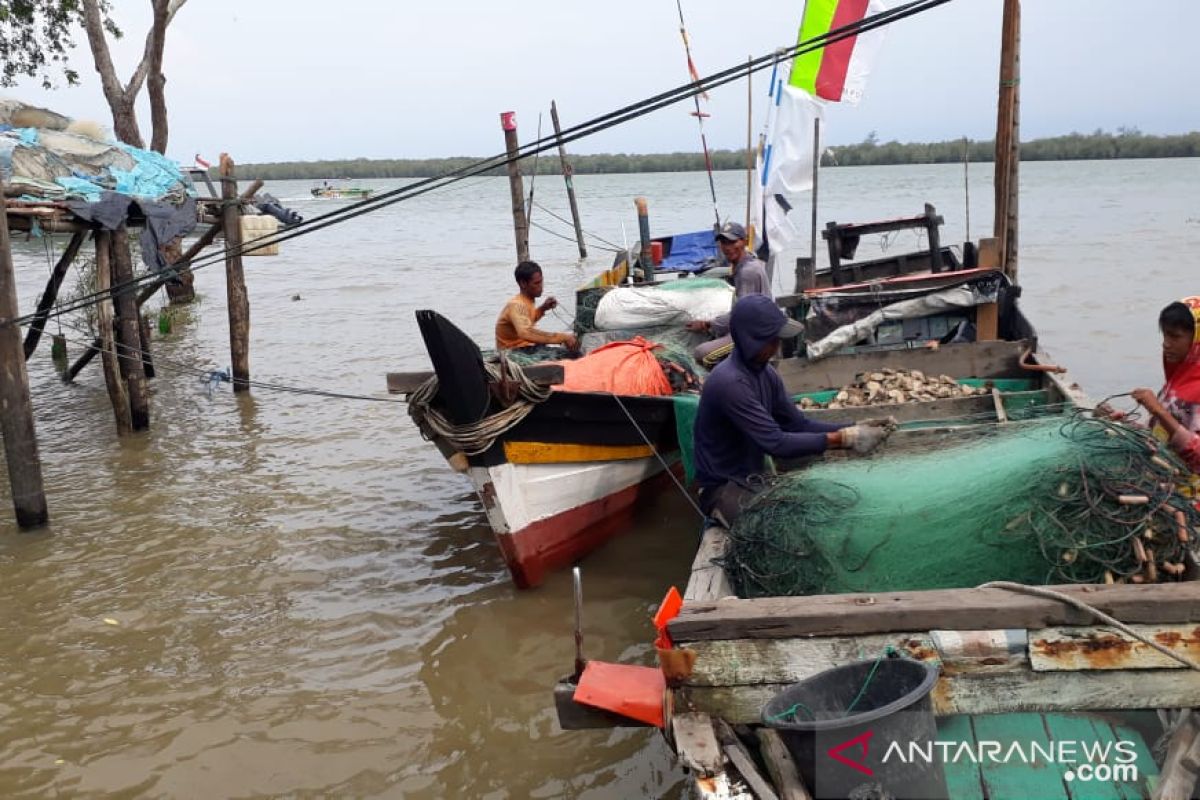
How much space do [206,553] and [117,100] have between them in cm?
1287

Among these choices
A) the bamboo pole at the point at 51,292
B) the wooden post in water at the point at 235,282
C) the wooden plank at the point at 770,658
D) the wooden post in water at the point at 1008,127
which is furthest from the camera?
the wooden post in water at the point at 235,282

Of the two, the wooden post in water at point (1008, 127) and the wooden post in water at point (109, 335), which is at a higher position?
the wooden post in water at point (1008, 127)

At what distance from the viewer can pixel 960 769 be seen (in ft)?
9.89

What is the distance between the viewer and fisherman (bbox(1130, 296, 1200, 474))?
4164 millimetres

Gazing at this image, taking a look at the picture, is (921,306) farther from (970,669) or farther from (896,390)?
(970,669)

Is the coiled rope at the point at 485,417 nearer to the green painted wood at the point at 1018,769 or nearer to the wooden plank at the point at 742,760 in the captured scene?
the wooden plank at the point at 742,760

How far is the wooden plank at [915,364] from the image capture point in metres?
6.49

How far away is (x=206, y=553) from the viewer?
7125 mm

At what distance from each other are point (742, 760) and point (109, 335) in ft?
29.0

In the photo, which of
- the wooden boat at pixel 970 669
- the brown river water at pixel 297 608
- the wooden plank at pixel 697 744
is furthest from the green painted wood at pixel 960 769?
the brown river water at pixel 297 608

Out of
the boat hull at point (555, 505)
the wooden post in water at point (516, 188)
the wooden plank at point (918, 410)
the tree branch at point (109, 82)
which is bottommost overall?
the boat hull at point (555, 505)

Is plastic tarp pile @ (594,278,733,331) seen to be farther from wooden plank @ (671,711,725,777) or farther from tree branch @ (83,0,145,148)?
tree branch @ (83,0,145,148)

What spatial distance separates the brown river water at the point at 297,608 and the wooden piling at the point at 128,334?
41 centimetres

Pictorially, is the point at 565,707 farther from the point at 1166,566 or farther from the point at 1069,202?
the point at 1069,202
